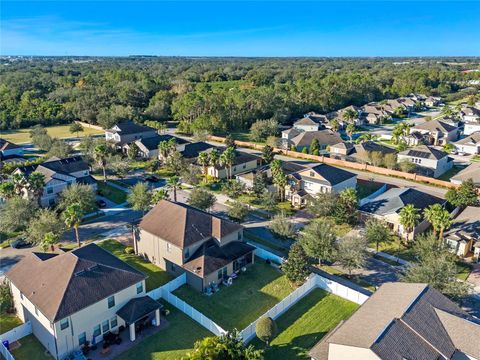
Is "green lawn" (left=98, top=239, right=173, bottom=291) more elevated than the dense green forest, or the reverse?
the dense green forest

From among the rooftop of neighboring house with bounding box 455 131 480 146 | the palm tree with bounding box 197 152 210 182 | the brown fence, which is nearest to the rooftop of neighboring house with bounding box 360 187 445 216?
the brown fence

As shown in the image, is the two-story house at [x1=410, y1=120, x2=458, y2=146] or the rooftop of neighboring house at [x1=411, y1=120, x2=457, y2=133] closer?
the two-story house at [x1=410, y1=120, x2=458, y2=146]

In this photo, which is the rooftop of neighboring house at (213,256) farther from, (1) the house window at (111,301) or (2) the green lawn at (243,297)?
(1) the house window at (111,301)

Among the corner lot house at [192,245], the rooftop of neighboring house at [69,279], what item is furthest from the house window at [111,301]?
the corner lot house at [192,245]

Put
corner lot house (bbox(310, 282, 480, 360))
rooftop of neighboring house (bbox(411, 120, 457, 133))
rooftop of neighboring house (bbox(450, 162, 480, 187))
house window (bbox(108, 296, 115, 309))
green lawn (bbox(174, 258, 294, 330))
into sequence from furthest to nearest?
rooftop of neighboring house (bbox(411, 120, 457, 133))
rooftop of neighboring house (bbox(450, 162, 480, 187))
green lawn (bbox(174, 258, 294, 330))
house window (bbox(108, 296, 115, 309))
corner lot house (bbox(310, 282, 480, 360))

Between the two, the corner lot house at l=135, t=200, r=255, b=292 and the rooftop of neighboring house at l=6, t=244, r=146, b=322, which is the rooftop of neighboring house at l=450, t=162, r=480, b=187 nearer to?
the corner lot house at l=135, t=200, r=255, b=292
